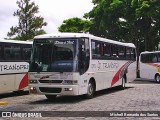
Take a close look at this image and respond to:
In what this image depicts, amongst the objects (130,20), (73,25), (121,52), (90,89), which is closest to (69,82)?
(90,89)

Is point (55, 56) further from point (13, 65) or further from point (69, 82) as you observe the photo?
point (13, 65)

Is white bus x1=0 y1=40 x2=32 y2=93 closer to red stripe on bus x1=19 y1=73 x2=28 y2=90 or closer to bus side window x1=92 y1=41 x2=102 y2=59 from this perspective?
red stripe on bus x1=19 y1=73 x2=28 y2=90

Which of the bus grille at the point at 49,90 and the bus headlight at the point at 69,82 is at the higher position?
the bus headlight at the point at 69,82

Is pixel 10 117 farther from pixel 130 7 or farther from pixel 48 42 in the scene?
pixel 130 7

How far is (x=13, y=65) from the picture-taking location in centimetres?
1830

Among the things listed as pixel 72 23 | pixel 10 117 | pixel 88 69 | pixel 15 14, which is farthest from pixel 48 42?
pixel 15 14

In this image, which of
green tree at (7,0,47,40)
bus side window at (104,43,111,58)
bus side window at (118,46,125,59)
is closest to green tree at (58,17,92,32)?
green tree at (7,0,47,40)

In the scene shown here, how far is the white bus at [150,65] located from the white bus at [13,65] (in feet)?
52.7

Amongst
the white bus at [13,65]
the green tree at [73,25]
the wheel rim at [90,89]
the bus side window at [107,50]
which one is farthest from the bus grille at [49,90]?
the green tree at [73,25]

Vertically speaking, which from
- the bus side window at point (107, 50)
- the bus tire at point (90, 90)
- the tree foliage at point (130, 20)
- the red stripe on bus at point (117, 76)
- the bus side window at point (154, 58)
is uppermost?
the tree foliage at point (130, 20)

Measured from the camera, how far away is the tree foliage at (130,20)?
125ft

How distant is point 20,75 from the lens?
18969mm

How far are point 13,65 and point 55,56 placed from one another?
3.89m

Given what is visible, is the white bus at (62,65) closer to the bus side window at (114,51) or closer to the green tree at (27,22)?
the bus side window at (114,51)
